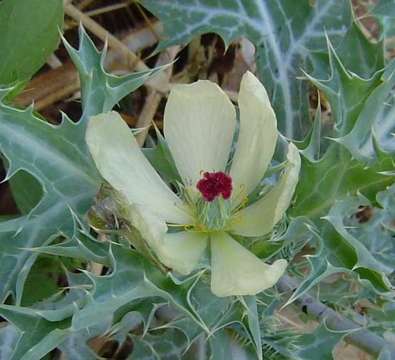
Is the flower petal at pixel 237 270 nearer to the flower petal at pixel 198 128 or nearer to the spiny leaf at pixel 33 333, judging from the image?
the flower petal at pixel 198 128

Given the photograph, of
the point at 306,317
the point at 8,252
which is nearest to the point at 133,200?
the point at 8,252

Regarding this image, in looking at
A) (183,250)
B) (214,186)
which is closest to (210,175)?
(214,186)

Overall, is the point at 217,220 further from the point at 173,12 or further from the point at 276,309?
the point at 173,12

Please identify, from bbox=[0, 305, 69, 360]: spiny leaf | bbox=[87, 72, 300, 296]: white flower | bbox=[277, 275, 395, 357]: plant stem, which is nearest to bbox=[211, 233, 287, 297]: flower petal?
bbox=[87, 72, 300, 296]: white flower

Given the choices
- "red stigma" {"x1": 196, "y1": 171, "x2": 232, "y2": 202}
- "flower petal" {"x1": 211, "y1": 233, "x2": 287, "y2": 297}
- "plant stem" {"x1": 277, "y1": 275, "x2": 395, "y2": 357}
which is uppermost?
"red stigma" {"x1": 196, "y1": 171, "x2": 232, "y2": 202}

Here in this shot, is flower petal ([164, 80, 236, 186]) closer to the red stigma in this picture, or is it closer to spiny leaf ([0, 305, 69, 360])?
the red stigma

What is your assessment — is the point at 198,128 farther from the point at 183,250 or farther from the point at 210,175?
the point at 183,250

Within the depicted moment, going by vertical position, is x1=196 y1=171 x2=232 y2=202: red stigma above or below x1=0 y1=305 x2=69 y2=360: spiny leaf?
above
